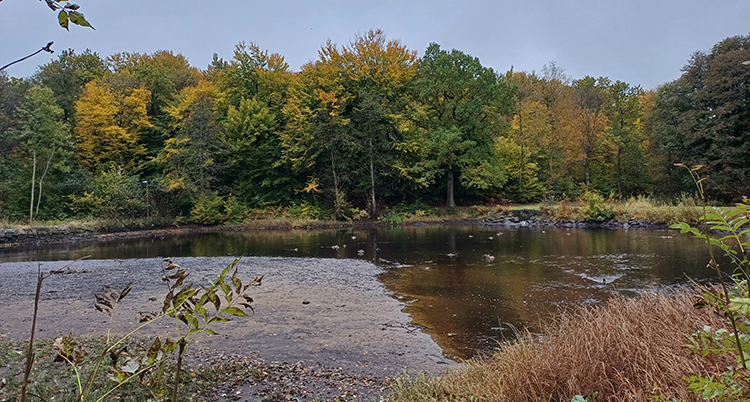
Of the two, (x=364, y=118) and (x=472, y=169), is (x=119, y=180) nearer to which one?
(x=364, y=118)

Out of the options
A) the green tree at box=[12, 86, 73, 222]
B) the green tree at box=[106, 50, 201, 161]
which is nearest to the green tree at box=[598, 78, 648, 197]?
the green tree at box=[106, 50, 201, 161]

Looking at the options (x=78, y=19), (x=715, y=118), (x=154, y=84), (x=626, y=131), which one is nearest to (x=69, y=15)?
(x=78, y=19)

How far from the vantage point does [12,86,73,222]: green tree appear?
22984 millimetres

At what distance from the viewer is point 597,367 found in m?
3.10

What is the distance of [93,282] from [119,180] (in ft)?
63.5

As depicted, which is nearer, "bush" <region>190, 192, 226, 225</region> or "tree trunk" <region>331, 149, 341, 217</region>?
"bush" <region>190, 192, 226, 225</region>

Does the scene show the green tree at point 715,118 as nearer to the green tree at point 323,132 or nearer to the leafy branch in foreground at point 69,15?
the green tree at point 323,132

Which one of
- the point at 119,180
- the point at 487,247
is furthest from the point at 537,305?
the point at 119,180

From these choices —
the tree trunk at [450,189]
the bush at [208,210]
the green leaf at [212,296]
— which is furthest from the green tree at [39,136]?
the green leaf at [212,296]

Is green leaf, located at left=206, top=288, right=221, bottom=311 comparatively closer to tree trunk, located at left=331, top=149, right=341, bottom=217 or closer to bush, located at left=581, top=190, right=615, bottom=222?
bush, located at left=581, top=190, right=615, bottom=222

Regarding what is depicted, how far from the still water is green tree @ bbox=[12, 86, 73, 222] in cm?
868

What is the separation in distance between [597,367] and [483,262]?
28.1 feet

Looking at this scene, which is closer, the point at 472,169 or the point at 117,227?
the point at 117,227

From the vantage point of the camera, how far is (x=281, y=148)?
97.7ft
